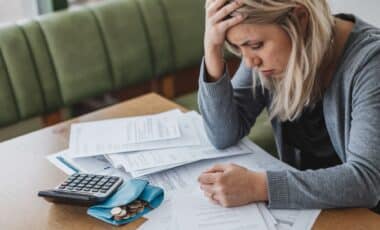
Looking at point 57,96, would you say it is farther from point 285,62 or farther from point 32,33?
point 285,62

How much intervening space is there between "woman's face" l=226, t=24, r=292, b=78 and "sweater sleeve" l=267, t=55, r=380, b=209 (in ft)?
0.73

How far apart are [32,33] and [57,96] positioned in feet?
0.86

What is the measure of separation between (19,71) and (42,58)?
4.2 inches

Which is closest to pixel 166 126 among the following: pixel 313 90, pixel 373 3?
pixel 313 90

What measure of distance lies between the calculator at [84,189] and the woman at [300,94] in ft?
0.67

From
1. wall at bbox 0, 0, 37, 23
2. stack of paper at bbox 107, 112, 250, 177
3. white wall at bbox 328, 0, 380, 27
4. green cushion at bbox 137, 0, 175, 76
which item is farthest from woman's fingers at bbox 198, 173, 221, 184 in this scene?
wall at bbox 0, 0, 37, 23

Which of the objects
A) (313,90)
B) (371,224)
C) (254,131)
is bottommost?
(254,131)

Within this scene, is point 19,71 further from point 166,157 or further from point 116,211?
point 116,211

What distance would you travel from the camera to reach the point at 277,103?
4.87ft

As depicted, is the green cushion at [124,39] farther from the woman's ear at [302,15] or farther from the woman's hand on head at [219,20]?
the woman's ear at [302,15]

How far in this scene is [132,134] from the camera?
5.08 feet

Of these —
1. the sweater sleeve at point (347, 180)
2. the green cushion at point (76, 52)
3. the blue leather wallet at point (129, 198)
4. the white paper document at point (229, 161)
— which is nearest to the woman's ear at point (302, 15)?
the sweater sleeve at point (347, 180)

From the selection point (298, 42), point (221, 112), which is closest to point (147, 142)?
point (221, 112)

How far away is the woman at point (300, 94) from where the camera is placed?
1.20 m
